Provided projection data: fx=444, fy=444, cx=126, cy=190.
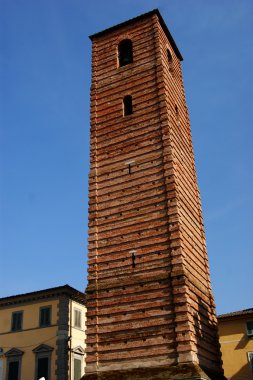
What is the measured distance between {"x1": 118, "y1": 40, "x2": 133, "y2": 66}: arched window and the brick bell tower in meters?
0.06

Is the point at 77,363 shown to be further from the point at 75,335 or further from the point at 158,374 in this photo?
the point at 158,374

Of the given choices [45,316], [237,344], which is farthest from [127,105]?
[237,344]

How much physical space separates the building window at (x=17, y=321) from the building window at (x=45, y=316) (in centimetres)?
168

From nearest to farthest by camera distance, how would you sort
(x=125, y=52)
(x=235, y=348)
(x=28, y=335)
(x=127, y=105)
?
(x=127, y=105) < (x=125, y=52) < (x=28, y=335) < (x=235, y=348)

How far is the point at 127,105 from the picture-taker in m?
23.8

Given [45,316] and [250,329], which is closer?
[45,316]

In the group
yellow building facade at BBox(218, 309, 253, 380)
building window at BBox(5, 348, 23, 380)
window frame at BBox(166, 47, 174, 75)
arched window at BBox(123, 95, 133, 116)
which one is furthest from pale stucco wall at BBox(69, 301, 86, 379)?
window frame at BBox(166, 47, 174, 75)

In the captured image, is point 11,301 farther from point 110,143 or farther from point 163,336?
point 163,336

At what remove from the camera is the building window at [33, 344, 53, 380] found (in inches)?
1091

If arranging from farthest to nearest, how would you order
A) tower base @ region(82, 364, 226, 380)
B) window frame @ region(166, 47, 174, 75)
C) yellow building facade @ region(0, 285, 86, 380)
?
yellow building facade @ region(0, 285, 86, 380), window frame @ region(166, 47, 174, 75), tower base @ region(82, 364, 226, 380)

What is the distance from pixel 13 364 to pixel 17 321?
2.78 m

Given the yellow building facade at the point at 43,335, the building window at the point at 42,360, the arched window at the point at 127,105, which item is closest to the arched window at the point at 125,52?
the arched window at the point at 127,105

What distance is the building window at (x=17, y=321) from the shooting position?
3008 cm

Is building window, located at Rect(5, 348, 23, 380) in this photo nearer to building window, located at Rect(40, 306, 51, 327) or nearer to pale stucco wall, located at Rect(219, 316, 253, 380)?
building window, located at Rect(40, 306, 51, 327)
